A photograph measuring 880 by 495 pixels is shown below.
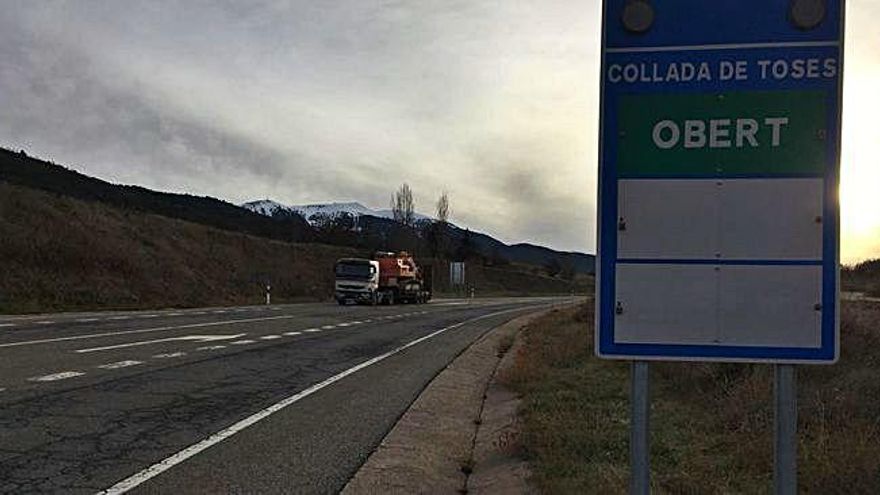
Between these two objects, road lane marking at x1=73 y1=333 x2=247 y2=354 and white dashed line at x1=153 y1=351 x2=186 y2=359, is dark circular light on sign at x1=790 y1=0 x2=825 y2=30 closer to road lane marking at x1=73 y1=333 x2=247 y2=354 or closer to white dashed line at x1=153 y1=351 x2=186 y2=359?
white dashed line at x1=153 y1=351 x2=186 y2=359

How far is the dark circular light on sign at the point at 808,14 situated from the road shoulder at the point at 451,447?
13.2 ft

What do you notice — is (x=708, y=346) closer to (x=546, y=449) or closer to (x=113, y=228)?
(x=546, y=449)

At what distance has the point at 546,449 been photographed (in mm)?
7199

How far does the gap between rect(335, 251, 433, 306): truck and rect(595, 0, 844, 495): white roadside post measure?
4154 centimetres

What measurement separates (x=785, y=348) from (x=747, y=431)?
15.9 feet

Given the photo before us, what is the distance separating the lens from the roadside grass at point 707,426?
6.04 metres

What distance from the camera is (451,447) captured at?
336 inches

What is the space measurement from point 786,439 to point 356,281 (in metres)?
41.9

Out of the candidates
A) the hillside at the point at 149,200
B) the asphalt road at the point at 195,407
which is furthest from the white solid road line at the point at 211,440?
the hillside at the point at 149,200

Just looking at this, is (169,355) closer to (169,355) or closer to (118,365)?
(169,355)

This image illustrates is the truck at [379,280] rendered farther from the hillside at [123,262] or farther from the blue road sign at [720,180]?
the blue road sign at [720,180]

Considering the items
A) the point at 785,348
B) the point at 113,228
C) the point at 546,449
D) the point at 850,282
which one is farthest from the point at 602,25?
the point at 850,282

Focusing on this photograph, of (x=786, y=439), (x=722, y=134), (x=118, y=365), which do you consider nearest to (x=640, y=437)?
(x=786, y=439)

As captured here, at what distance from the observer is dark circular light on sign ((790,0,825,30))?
3.24 meters
